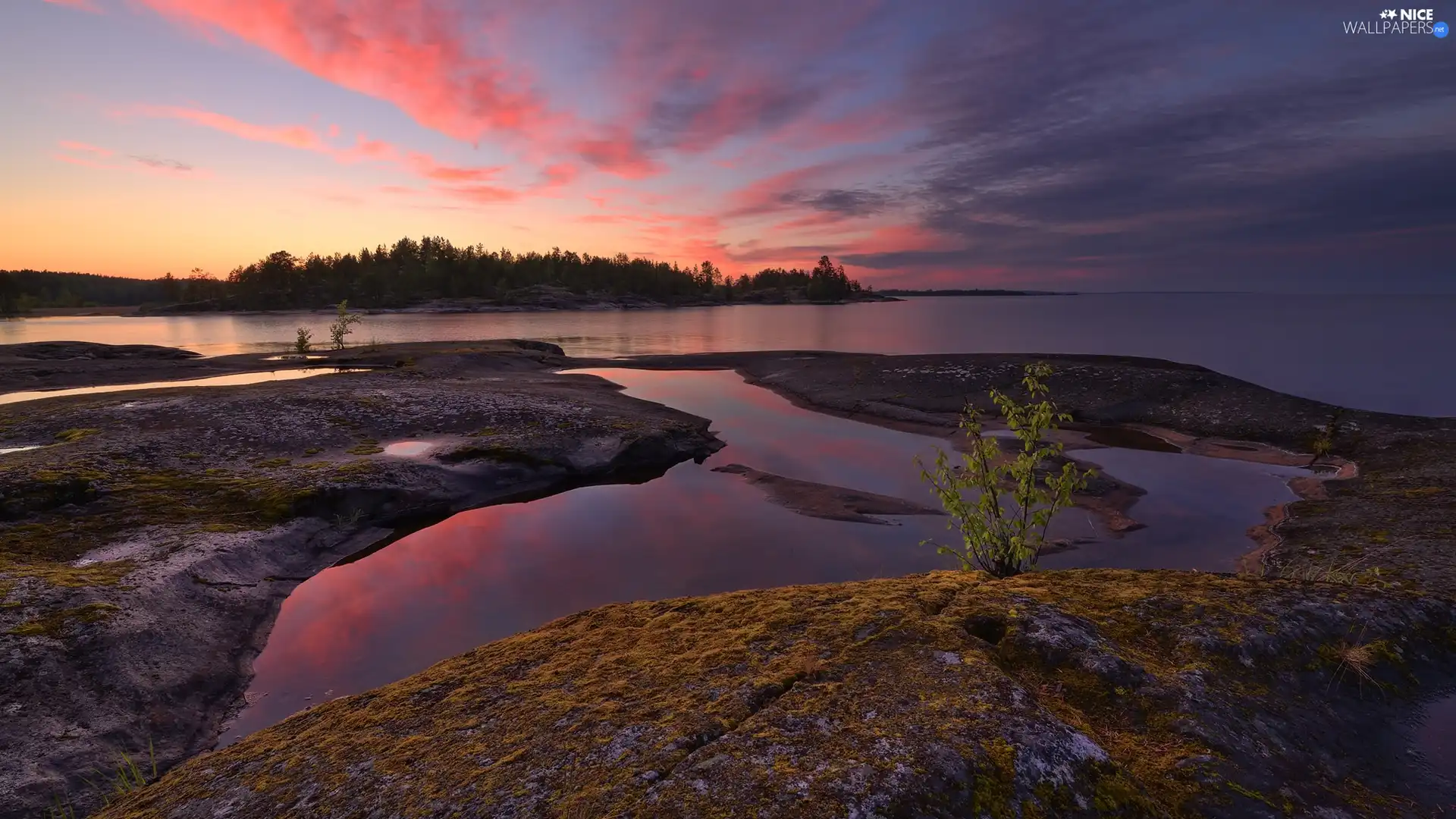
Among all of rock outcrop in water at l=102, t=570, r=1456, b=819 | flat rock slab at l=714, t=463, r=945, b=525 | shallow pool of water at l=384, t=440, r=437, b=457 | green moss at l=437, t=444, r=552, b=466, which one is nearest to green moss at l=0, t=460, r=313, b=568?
shallow pool of water at l=384, t=440, r=437, b=457

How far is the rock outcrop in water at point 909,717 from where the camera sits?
4355mm

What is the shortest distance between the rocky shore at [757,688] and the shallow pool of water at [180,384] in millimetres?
27338

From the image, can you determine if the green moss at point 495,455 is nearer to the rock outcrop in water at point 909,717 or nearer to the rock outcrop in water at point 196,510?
the rock outcrop in water at point 196,510

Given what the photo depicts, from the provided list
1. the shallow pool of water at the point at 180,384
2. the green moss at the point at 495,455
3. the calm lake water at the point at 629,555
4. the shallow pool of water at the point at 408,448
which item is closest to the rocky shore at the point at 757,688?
the calm lake water at the point at 629,555

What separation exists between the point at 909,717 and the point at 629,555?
12778 mm

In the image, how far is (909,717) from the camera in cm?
491

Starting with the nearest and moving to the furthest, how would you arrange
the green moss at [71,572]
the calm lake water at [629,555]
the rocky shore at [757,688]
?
the rocky shore at [757,688]
the green moss at [71,572]
the calm lake water at [629,555]

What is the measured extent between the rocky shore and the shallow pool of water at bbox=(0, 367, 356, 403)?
27.3 metres

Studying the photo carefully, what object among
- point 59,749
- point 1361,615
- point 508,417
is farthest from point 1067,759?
point 508,417

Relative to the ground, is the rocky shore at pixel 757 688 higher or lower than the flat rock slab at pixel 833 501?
higher

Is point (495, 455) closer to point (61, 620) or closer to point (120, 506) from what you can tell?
point (120, 506)

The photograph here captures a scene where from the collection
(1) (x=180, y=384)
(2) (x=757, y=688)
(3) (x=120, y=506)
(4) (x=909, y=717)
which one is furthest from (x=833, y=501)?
(1) (x=180, y=384)

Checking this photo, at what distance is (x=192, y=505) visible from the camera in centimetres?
1566

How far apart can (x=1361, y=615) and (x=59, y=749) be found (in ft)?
52.8
